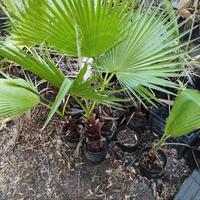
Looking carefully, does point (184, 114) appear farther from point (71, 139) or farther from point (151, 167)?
point (71, 139)

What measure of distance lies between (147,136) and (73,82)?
962 millimetres

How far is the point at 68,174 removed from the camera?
1546mm

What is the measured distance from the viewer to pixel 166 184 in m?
1.46

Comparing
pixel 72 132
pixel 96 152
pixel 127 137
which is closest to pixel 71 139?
pixel 72 132

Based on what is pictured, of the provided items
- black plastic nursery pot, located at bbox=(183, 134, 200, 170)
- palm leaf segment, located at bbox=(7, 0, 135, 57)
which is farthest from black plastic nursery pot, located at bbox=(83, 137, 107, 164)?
palm leaf segment, located at bbox=(7, 0, 135, 57)


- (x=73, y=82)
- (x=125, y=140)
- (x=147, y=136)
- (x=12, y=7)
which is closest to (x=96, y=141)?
(x=125, y=140)

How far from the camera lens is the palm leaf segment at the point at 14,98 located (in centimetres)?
94

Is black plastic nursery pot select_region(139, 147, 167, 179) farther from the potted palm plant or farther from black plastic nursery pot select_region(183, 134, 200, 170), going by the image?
the potted palm plant

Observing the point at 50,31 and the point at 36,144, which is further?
the point at 36,144

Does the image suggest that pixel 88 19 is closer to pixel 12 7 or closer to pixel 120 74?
pixel 120 74

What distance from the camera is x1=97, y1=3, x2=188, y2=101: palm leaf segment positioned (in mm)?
989

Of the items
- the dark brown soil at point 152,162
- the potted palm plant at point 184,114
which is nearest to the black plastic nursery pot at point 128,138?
the dark brown soil at point 152,162

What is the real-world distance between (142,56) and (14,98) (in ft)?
1.74

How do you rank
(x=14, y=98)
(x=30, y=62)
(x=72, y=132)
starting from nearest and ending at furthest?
(x=30, y=62)
(x=14, y=98)
(x=72, y=132)
